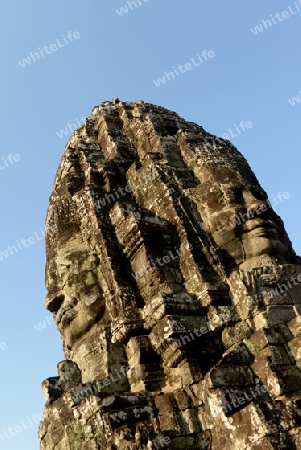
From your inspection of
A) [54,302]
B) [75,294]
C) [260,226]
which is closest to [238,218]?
[260,226]

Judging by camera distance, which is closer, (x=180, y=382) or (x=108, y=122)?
(x=180, y=382)

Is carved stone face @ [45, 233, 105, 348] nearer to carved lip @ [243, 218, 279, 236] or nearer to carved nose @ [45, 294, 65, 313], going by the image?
carved nose @ [45, 294, 65, 313]

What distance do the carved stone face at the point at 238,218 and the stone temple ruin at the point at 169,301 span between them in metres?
0.03

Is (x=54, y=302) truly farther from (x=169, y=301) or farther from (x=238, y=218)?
(x=238, y=218)

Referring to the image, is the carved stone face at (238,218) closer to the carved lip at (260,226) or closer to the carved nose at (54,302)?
the carved lip at (260,226)

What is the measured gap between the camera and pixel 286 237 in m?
9.89

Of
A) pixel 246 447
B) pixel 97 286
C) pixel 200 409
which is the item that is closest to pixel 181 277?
pixel 97 286

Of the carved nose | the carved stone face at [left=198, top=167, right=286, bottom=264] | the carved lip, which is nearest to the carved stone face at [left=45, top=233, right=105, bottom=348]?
the carved nose

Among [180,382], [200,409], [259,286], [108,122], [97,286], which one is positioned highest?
[108,122]

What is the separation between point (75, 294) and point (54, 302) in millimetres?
800

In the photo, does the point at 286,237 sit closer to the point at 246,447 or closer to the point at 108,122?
the point at 246,447

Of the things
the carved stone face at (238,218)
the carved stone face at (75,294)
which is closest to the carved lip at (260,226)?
the carved stone face at (238,218)

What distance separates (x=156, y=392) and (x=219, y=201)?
4296 millimetres

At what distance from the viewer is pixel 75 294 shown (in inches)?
386
